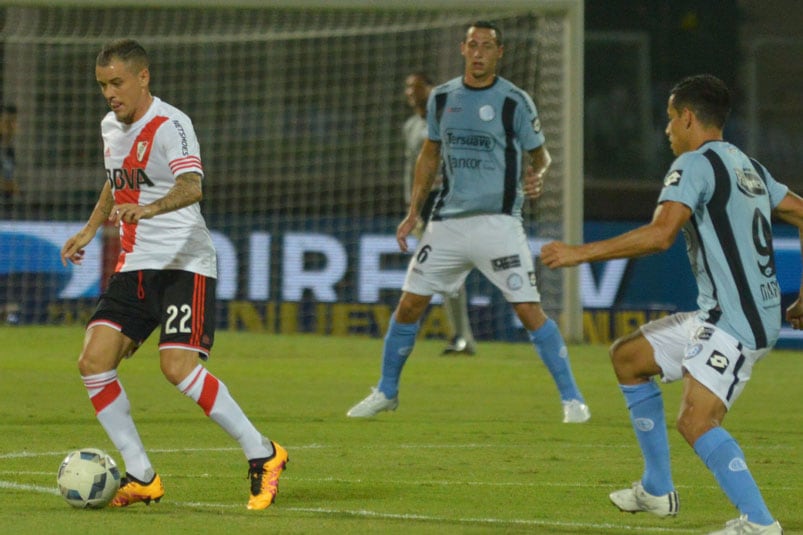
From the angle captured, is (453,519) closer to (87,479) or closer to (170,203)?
(87,479)

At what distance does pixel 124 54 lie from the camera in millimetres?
6395

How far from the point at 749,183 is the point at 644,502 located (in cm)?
129

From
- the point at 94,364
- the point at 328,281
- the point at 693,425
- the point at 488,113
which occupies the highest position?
the point at 488,113

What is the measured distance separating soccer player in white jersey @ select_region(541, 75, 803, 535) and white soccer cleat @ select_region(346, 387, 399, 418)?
376 cm

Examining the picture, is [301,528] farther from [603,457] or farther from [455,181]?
[455,181]

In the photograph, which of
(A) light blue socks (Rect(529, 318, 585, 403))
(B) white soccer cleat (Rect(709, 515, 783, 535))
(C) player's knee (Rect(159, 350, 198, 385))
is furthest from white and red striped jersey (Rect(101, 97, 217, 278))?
(A) light blue socks (Rect(529, 318, 585, 403))

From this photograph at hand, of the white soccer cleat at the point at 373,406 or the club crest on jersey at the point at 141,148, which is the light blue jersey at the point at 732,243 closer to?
the club crest on jersey at the point at 141,148

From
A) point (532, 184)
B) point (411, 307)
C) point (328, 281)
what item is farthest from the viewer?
point (328, 281)

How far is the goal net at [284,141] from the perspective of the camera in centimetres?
1555

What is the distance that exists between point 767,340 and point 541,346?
12.5 ft

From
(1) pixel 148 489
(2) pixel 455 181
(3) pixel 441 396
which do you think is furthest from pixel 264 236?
(1) pixel 148 489

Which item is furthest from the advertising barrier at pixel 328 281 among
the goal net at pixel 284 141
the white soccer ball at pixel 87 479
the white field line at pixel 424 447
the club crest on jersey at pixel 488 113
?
the white soccer ball at pixel 87 479

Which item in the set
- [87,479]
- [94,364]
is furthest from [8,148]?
[87,479]

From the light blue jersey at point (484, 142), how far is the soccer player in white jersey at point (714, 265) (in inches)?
145
